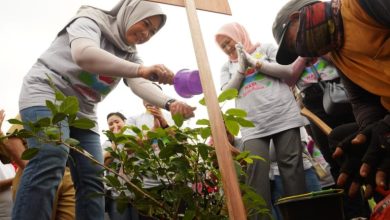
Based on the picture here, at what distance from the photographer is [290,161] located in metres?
1.70

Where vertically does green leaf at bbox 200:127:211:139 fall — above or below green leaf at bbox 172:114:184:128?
below

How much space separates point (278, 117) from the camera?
71.7 inches

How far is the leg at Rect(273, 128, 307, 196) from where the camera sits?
165cm

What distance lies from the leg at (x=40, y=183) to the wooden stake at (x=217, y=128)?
49 centimetres

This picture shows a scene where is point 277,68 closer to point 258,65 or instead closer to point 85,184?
point 258,65

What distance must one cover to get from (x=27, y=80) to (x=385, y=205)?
1168 mm

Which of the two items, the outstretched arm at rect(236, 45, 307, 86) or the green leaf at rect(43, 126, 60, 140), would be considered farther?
the outstretched arm at rect(236, 45, 307, 86)

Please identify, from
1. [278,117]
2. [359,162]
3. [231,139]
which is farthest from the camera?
[231,139]

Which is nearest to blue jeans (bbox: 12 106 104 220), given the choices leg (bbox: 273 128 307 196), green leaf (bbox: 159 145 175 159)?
green leaf (bbox: 159 145 175 159)

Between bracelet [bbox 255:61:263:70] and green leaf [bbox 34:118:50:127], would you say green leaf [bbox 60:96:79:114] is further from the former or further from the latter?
bracelet [bbox 255:61:263:70]

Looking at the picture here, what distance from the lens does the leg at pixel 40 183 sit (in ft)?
3.26

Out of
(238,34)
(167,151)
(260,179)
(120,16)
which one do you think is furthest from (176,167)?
(238,34)

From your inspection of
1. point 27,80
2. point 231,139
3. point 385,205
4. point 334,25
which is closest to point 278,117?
point 231,139

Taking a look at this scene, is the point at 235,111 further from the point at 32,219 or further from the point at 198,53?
the point at 32,219
